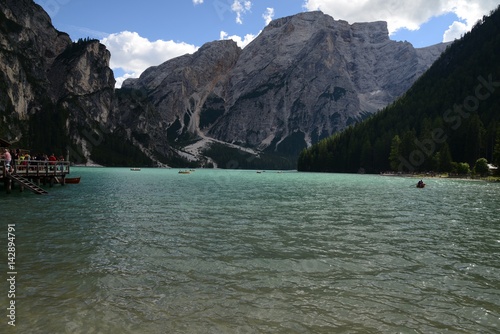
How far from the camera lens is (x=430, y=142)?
507ft

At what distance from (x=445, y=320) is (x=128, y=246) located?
15.7 metres

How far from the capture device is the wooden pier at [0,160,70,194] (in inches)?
1969

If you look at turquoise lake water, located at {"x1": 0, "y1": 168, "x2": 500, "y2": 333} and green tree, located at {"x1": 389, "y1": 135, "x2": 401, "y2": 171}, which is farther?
green tree, located at {"x1": 389, "y1": 135, "x2": 401, "y2": 171}

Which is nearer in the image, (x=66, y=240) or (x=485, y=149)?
(x=66, y=240)

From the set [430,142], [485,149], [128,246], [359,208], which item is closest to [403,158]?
[430,142]

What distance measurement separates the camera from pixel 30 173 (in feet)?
193

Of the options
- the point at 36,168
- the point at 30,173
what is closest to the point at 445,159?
the point at 36,168

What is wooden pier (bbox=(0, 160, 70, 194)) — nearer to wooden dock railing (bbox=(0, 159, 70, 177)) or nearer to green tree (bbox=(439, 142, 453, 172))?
wooden dock railing (bbox=(0, 159, 70, 177))

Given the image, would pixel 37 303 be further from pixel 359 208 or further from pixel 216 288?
pixel 359 208

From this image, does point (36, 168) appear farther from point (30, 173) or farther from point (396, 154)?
point (396, 154)

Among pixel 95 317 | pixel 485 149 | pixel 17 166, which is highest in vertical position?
pixel 485 149

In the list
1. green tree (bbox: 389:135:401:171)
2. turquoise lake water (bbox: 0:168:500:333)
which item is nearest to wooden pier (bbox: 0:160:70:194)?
turquoise lake water (bbox: 0:168:500:333)

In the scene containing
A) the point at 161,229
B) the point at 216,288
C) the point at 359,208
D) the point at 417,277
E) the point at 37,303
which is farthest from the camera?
the point at 359,208

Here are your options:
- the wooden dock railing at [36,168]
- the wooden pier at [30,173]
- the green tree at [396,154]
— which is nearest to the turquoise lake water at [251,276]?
the wooden pier at [30,173]
